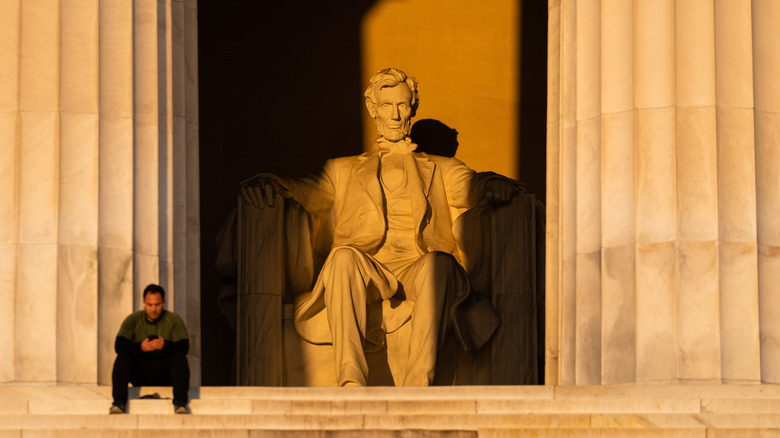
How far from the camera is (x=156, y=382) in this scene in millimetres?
15531

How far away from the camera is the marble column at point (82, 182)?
16.8 meters

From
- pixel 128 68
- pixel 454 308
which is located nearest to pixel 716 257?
pixel 454 308

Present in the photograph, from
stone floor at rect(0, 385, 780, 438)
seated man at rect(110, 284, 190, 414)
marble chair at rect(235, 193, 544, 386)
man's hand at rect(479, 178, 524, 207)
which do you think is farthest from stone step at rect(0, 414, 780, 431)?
man's hand at rect(479, 178, 524, 207)

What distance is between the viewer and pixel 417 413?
1480cm

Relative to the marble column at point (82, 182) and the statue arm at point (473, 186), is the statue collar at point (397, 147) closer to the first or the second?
the statue arm at point (473, 186)

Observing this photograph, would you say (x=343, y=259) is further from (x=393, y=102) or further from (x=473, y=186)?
(x=393, y=102)

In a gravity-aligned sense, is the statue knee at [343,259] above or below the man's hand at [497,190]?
below

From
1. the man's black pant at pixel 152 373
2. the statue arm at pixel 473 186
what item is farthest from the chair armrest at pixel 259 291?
the man's black pant at pixel 152 373

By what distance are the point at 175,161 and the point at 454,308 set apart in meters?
3.49

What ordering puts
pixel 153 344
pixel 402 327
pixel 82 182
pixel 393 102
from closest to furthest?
pixel 153 344
pixel 82 182
pixel 402 327
pixel 393 102

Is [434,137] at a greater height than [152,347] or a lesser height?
greater

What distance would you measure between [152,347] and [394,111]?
21.2 feet

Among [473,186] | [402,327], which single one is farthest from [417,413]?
[473,186]

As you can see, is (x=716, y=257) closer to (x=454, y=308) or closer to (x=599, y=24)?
(x=599, y=24)
